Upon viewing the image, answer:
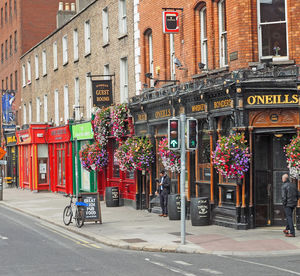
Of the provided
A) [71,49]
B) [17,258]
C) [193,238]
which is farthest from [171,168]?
[71,49]

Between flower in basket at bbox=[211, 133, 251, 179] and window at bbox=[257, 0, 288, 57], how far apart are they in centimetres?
291

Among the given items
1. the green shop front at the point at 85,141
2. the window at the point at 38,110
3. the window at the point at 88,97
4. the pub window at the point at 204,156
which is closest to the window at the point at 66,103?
the green shop front at the point at 85,141

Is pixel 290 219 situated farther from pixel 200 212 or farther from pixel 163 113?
pixel 163 113

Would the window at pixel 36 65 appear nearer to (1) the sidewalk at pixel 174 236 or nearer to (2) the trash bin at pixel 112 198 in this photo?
(2) the trash bin at pixel 112 198

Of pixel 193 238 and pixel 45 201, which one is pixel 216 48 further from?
pixel 45 201

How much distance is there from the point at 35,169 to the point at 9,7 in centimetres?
1983

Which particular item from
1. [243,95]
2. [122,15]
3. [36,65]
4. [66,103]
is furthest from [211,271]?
[36,65]

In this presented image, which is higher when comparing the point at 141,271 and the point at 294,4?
the point at 294,4

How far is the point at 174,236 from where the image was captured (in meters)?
17.2

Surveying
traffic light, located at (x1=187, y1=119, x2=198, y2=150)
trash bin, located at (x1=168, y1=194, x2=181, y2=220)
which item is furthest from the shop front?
traffic light, located at (x1=187, y1=119, x2=198, y2=150)

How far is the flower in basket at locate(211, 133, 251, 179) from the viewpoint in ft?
59.2

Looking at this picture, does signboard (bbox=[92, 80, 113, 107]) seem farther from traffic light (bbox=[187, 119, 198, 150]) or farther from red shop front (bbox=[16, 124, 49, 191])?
red shop front (bbox=[16, 124, 49, 191])

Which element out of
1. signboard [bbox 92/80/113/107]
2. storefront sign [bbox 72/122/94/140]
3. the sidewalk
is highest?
signboard [bbox 92/80/113/107]

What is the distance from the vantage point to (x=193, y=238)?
16.8 metres
